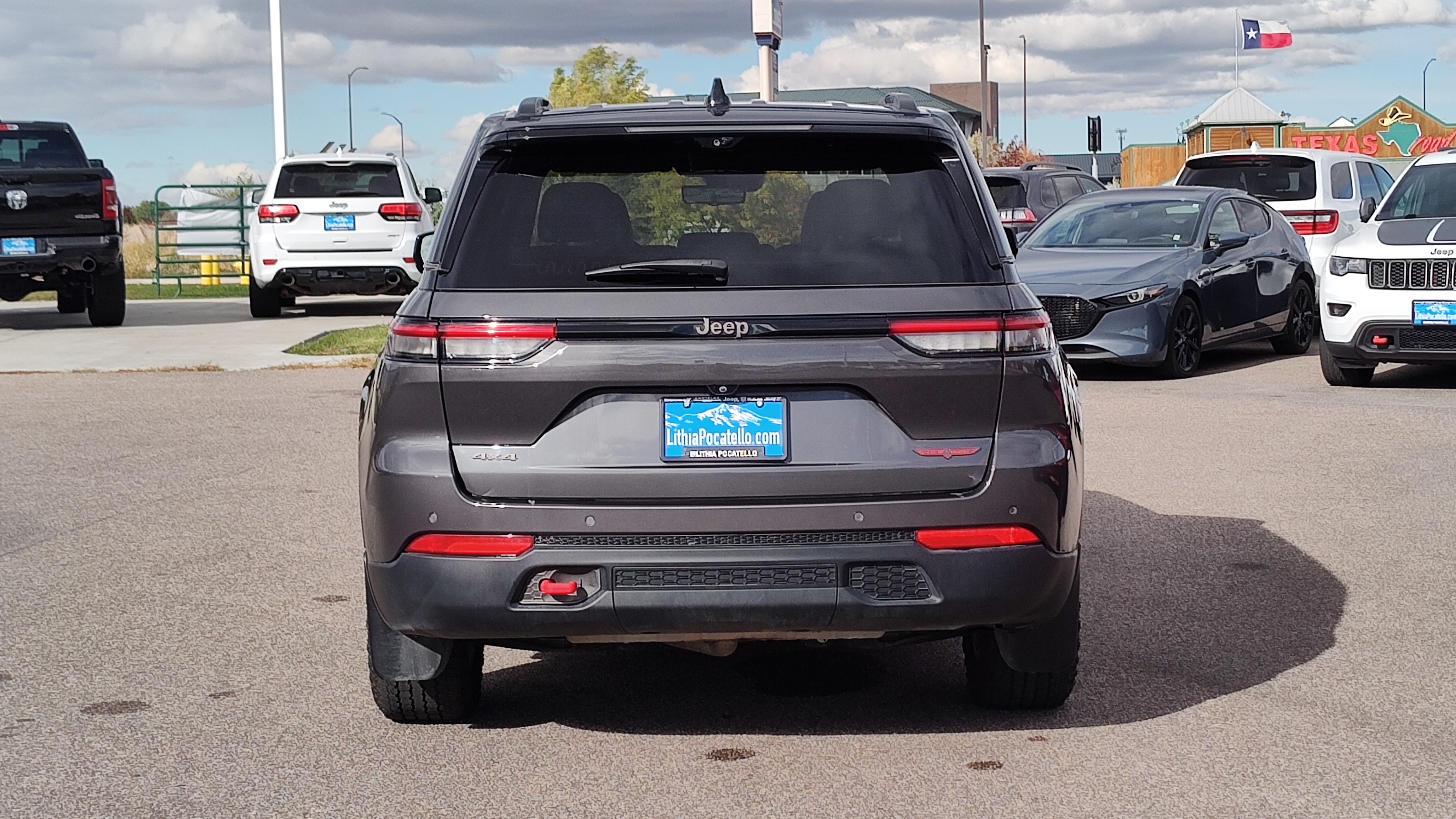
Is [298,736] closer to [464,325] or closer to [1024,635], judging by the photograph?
[464,325]

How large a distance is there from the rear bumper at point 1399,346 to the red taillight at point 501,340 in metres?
9.57

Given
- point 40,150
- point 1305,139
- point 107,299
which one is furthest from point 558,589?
point 1305,139

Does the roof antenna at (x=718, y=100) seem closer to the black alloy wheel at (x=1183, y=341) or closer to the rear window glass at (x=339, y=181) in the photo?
the black alloy wheel at (x=1183, y=341)

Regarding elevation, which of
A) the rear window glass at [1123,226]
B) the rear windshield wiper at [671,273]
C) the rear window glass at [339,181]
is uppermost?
the rear window glass at [339,181]

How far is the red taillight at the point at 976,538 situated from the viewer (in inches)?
164

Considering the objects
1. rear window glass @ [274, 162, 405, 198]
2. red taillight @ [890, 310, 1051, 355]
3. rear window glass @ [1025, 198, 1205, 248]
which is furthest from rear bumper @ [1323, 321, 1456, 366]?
rear window glass @ [274, 162, 405, 198]

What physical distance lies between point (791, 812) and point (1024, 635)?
0.95 m

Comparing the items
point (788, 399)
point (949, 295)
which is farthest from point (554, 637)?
point (949, 295)

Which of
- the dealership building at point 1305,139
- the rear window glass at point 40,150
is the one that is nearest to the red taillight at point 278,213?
the rear window glass at point 40,150

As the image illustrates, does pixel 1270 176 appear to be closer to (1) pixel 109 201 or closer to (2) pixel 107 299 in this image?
(1) pixel 109 201

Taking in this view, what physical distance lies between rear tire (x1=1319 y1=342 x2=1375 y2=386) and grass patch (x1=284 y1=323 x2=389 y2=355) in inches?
315

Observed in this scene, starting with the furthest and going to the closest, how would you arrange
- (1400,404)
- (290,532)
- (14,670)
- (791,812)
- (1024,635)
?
(1400,404) → (290,532) → (14,670) → (1024,635) → (791,812)

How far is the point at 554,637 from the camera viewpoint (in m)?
4.27

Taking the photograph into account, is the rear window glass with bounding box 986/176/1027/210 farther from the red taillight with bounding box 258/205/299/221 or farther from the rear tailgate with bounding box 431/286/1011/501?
the rear tailgate with bounding box 431/286/1011/501
